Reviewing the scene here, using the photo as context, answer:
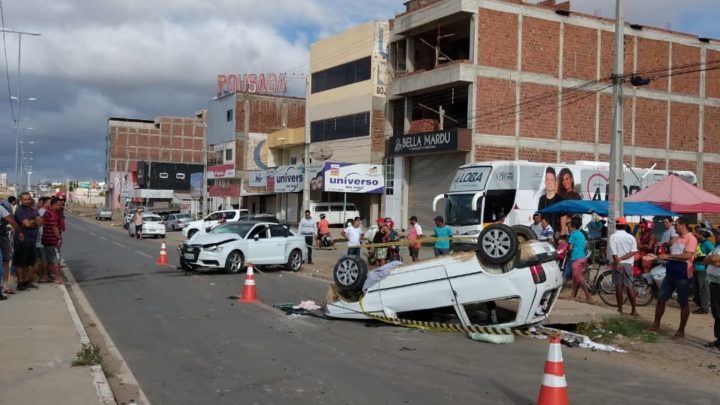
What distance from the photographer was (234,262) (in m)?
18.4

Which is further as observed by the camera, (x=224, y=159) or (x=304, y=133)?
(x=224, y=159)

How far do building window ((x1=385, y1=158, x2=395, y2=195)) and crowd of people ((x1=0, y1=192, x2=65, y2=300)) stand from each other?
2755cm

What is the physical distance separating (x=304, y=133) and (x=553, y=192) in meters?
31.2

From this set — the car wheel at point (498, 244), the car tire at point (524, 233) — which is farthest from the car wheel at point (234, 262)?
the car wheel at point (498, 244)

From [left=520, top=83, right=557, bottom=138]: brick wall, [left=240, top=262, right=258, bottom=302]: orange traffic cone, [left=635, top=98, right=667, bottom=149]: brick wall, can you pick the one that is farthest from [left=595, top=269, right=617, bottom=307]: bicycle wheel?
[left=635, top=98, right=667, bottom=149]: brick wall

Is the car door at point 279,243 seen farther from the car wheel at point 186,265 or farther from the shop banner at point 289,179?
the shop banner at point 289,179

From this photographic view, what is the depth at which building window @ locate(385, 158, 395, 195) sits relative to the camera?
4178 centimetres

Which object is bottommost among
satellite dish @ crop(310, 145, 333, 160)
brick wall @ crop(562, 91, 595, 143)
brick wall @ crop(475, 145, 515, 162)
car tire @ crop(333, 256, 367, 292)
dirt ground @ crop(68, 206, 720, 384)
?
dirt ground @ crop(68, 206, 720, 384)

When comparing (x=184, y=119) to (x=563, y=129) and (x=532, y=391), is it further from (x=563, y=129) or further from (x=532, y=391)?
(x=532, y=391)

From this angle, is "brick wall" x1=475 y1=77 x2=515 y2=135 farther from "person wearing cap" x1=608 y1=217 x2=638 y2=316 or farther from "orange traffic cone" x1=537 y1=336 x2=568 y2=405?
"orange traffic cone" x1=537 y1=336 x2=568 y2=405

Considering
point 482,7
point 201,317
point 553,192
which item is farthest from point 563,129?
point 201,317

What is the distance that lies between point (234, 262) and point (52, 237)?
200 inches

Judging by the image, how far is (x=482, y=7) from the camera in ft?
114

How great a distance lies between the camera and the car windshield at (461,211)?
79.7 feet
